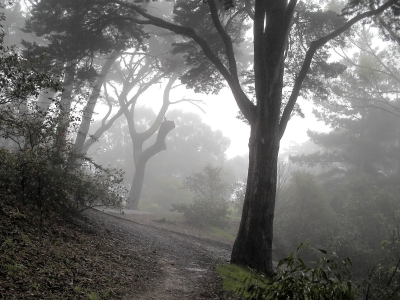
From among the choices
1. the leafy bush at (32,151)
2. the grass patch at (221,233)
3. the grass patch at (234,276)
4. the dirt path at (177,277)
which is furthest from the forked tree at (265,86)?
the grass patch at (221,233)

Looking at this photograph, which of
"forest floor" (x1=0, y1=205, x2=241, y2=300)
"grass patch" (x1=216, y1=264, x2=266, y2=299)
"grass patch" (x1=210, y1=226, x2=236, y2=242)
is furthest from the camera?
"grass patch" (x1=210, y1=226, x2=236, y2=242)

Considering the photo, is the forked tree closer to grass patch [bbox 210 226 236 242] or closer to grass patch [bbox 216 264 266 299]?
grass patch [bbox 216 264 266 299]

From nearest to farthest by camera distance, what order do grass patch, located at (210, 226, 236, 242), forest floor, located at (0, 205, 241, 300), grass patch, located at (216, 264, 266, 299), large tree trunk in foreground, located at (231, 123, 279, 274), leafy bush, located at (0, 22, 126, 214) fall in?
forest floor, located at (0, 205, 241, 300), leafy bush, located at (0, 22, 126, 214), grass patch, located at (216, 264, 266, 299), large tree trunk in foreground, located at (231, 123, 279, 274), grass patch, located at (210, 226, 236, 242)

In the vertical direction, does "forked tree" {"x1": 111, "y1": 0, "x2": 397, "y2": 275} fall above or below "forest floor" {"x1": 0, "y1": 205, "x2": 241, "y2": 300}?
above

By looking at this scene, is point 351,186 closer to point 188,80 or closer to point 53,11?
point 188,80

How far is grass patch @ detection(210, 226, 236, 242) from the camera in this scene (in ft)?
51.7

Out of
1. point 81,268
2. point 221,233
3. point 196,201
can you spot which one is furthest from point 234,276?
point 196,201

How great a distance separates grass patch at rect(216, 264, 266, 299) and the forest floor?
146 millimetres

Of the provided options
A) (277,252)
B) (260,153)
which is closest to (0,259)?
(260,153)

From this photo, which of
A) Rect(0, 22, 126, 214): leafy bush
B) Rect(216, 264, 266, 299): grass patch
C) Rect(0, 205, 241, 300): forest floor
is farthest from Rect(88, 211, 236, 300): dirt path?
Rect(0, 22, 126, 214): leafy bush

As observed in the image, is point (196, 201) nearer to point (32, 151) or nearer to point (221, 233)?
point (221, 233)

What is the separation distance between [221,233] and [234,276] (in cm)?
1094

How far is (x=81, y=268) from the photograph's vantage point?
14.2ft

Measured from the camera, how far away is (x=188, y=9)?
32.0 ft
